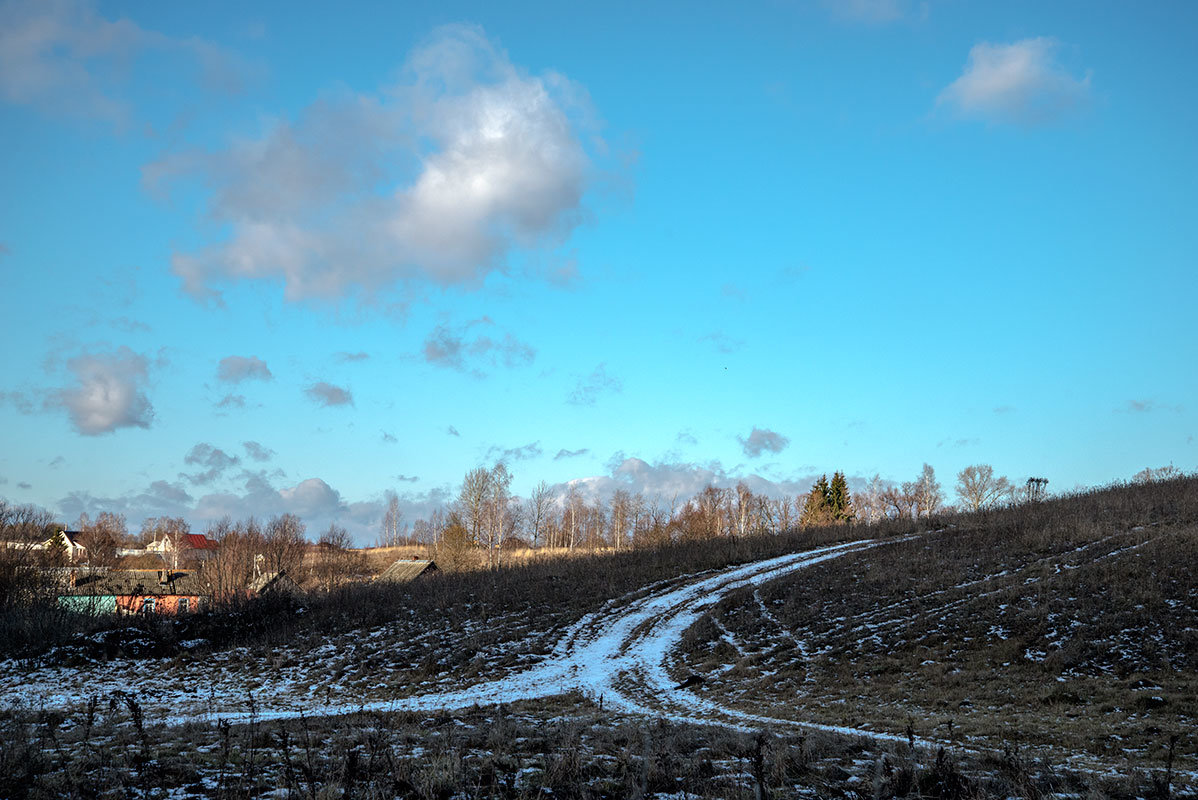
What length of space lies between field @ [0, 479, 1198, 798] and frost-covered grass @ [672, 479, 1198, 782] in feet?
Answer: 0.35

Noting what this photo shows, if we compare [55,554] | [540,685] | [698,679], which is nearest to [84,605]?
[55,554]

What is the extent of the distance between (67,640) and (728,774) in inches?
1183

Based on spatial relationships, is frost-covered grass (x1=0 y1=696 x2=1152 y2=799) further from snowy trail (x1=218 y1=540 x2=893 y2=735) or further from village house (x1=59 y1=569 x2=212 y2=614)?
village house (x1=59 y1=569 x2=212 y2=614)

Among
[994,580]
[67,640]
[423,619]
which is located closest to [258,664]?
[423,619]

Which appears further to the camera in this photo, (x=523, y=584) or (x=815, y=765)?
(x=523, y=584)

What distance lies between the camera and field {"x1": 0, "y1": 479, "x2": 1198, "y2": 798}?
7.66 meters

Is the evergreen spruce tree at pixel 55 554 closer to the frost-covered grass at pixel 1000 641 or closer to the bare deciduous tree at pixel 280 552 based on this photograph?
the bare deciduous tree at pixel 280 552

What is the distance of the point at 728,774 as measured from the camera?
25.6 feet

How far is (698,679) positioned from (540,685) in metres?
4.60

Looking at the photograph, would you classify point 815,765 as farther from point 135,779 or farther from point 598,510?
point 598,510

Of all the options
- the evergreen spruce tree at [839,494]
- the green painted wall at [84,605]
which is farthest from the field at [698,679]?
the evergreen spruce tree at [839,494]

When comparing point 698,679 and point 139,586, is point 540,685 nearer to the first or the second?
point 698,679

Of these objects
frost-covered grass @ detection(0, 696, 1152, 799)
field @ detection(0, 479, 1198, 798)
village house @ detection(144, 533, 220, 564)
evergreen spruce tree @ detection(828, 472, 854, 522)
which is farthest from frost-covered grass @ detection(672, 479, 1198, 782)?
village house @ detection(144, 533, 220, 564)

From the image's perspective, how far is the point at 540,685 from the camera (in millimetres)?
20359
